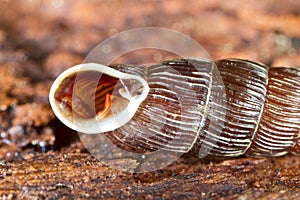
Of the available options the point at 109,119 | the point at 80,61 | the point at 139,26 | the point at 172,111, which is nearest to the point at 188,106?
the point at 172,111

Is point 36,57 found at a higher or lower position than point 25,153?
higher

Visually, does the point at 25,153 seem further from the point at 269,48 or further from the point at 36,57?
the point at 269,48

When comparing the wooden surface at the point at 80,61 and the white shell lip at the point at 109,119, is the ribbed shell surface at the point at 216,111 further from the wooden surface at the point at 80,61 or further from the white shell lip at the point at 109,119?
the wooden surface at the point at 80,61

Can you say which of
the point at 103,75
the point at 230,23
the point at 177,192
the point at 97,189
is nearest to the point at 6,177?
the point at 97,189

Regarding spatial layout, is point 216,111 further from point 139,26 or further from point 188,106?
point 139,26

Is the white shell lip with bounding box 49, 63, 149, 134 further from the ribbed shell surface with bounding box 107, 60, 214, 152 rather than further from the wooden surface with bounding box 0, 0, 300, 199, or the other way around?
the wooden surface with bounding box 0, 0, 300, 199

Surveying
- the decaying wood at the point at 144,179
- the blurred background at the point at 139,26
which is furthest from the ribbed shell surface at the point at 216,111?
the blurred background at the point at 139,26
